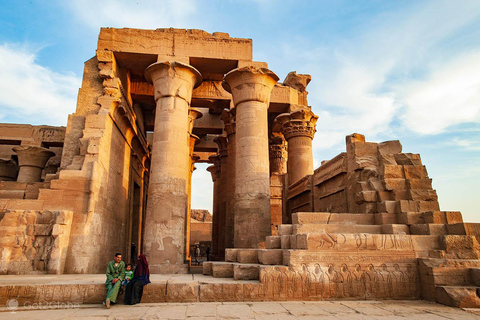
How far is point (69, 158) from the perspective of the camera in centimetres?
1030

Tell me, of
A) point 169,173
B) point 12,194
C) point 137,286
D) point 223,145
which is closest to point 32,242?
point 12,194

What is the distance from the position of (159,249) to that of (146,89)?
7.98 meters

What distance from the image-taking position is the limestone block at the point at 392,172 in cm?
823

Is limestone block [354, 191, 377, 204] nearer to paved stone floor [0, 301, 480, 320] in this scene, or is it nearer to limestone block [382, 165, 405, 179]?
limestone block [382, 165, 405, 179]

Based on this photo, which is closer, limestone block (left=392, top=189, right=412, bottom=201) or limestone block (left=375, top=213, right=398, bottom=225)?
limestone block (left=375, top=213, right=398, bottom=225)

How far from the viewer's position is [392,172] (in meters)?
8.27

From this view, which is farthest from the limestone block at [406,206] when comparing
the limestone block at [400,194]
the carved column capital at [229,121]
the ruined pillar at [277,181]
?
the carved column capital at [229,121]

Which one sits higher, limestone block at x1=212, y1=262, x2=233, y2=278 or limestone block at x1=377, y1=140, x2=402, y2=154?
limestone block at x1=377, y1=140, x2=402, y2=154

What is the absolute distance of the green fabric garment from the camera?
5477mm

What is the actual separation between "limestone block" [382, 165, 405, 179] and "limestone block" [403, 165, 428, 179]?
0.44 ft

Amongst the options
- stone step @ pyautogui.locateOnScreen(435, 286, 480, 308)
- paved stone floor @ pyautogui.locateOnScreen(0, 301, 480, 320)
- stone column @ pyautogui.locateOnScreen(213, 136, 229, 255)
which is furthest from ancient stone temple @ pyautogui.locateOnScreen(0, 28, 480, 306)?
stone column @ pyautogui.locateOnScreen(213, 136, 229, 255)

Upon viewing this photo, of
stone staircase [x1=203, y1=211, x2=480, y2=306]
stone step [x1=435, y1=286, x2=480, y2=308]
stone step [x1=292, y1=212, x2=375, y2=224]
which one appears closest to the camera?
stone step [x1=435, y1=286, x2=480, y2=308]

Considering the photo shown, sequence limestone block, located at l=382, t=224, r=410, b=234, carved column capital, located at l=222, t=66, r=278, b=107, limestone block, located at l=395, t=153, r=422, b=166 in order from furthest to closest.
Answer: carved column capital, located at l=222, t=66, r=278, b=107 < limestone block, located at l=395, t=153, r=422, b=166 < limestone block, located at l=382, t=224, r=410, b=234

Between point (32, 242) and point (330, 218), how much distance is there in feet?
25.2
